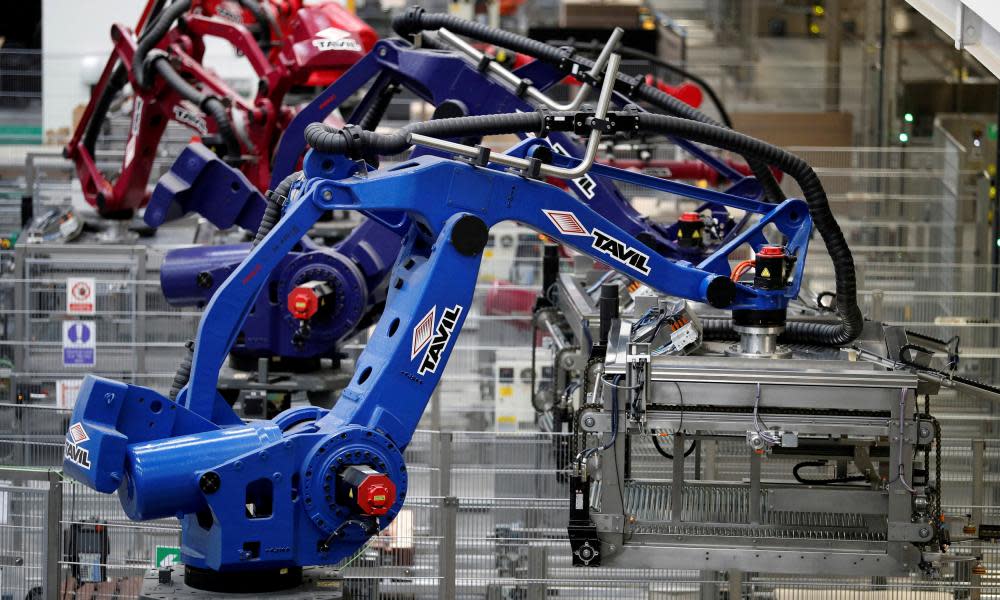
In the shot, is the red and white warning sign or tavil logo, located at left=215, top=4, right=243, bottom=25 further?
tavil logo, located at left=215, top=4, right=243, bottom=25

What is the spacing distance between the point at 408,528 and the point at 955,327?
14.3 feet

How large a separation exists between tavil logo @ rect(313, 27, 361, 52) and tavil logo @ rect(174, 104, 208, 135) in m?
1.08

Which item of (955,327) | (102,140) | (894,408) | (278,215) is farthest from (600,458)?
(102,140)

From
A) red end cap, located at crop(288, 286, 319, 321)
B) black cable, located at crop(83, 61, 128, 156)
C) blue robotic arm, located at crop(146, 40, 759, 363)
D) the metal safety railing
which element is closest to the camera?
the metal safety railing

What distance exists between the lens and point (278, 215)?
23.1 feet

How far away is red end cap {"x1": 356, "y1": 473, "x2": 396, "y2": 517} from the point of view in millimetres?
6434

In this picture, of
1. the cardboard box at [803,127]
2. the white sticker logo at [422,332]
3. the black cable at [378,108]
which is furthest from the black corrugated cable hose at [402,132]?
the cardboard box at [803,127]

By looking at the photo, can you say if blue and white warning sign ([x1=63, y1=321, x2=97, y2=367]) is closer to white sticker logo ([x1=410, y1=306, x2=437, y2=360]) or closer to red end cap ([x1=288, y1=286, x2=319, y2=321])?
red end cap ([x1=288, y1=286, x2=319, y2=321])

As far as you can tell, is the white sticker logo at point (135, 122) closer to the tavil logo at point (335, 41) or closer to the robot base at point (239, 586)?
the tavil logo at point (335, 41)

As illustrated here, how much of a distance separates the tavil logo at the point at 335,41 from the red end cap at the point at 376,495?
18.3 feet

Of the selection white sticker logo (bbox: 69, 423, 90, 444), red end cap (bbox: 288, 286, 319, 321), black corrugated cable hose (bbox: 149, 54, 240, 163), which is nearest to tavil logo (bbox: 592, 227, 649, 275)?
white sticker logo (bbox: 69, 423, 90, 444)

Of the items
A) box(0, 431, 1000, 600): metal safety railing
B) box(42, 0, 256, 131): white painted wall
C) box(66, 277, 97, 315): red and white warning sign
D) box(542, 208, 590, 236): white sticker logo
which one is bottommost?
box(0, 431, 1000, 600): metal safety railing

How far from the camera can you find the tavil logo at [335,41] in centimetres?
1155

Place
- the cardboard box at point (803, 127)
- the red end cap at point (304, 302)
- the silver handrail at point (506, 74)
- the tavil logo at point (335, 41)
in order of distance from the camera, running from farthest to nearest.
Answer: the cardboard box at point (803, 127) → the tavil logo at point (335, 41) → the red end cap at point (304, 302) → the silver handrail at point (506, 74)
